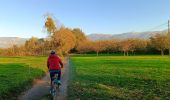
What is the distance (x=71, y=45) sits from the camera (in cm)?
7394

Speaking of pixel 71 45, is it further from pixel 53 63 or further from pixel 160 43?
pixel 53 63

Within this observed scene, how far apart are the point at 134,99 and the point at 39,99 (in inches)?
151

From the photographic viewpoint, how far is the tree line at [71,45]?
217 ft

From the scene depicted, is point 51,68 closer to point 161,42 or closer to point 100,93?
point 100,93

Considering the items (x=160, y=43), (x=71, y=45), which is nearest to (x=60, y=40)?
(x=71, y=45)

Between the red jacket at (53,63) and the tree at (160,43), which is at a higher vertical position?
the tree at (160,43)

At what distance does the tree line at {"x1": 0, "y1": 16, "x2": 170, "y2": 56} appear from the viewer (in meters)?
66.2

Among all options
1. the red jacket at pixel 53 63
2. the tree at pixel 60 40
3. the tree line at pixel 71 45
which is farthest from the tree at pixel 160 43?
the red jacket at pixel 53 63

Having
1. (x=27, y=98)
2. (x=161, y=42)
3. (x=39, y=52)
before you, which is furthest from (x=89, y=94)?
(x=161, y=42)

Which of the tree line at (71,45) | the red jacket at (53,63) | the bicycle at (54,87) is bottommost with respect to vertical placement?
the bicycle at (54,87)

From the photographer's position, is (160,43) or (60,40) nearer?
(60,40)

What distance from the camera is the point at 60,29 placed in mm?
67438

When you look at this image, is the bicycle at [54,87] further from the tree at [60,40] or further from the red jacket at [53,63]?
the tree at [60,40]

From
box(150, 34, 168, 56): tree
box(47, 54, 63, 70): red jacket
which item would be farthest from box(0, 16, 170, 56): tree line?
box(47, 54, 63, 70): red jacket
